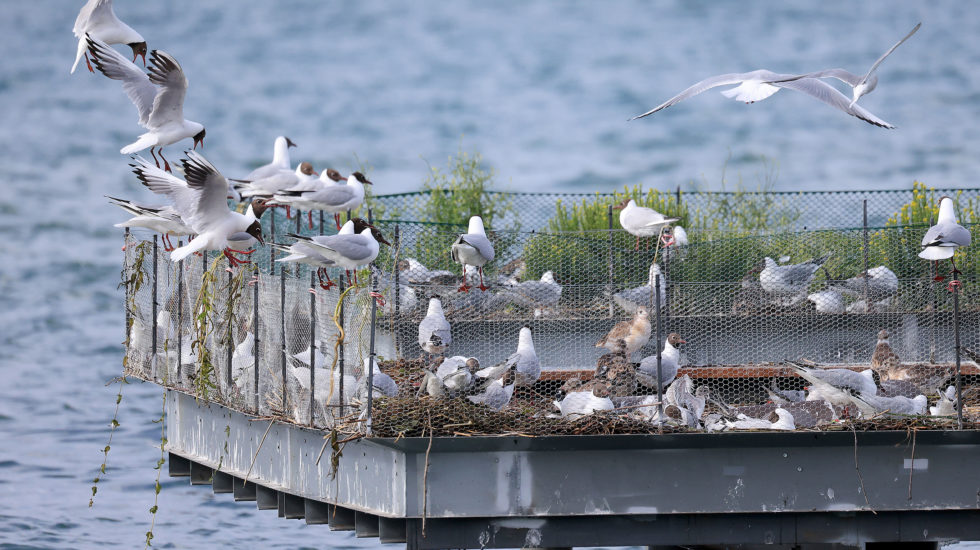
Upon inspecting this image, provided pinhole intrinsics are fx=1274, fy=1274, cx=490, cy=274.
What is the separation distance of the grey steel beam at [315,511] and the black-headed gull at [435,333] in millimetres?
1573

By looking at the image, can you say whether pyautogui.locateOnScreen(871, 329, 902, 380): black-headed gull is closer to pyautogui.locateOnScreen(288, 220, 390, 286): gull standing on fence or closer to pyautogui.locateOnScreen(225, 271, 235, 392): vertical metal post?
pyautogui.locateOnScreen(288, 220, 390, 286): gull standing on fence

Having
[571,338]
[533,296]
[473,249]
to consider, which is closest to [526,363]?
[571,338]

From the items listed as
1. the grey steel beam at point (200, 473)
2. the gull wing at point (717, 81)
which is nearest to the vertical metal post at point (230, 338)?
the grey steel beam at point (200, 473)

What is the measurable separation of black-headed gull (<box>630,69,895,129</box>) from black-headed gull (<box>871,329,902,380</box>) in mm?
2005

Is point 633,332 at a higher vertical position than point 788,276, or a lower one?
lower

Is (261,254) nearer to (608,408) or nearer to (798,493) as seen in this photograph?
(608,408)

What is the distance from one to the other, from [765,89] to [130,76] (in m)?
A: 5.65

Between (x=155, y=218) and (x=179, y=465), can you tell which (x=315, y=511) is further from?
(x=179, y=465)

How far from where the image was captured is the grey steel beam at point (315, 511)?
1068 centimetres

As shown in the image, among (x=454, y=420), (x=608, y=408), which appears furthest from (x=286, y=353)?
(x=608, y=408)

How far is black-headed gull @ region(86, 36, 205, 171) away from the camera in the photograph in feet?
36.1

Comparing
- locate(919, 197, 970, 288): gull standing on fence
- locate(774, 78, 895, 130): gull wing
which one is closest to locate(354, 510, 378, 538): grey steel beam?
locate(774, 78, 895, 130): gull wing

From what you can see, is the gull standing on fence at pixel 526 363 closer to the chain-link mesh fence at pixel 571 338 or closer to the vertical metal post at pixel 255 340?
the chain-link mesh fence at pixel 571 338

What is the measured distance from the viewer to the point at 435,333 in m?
10.8
